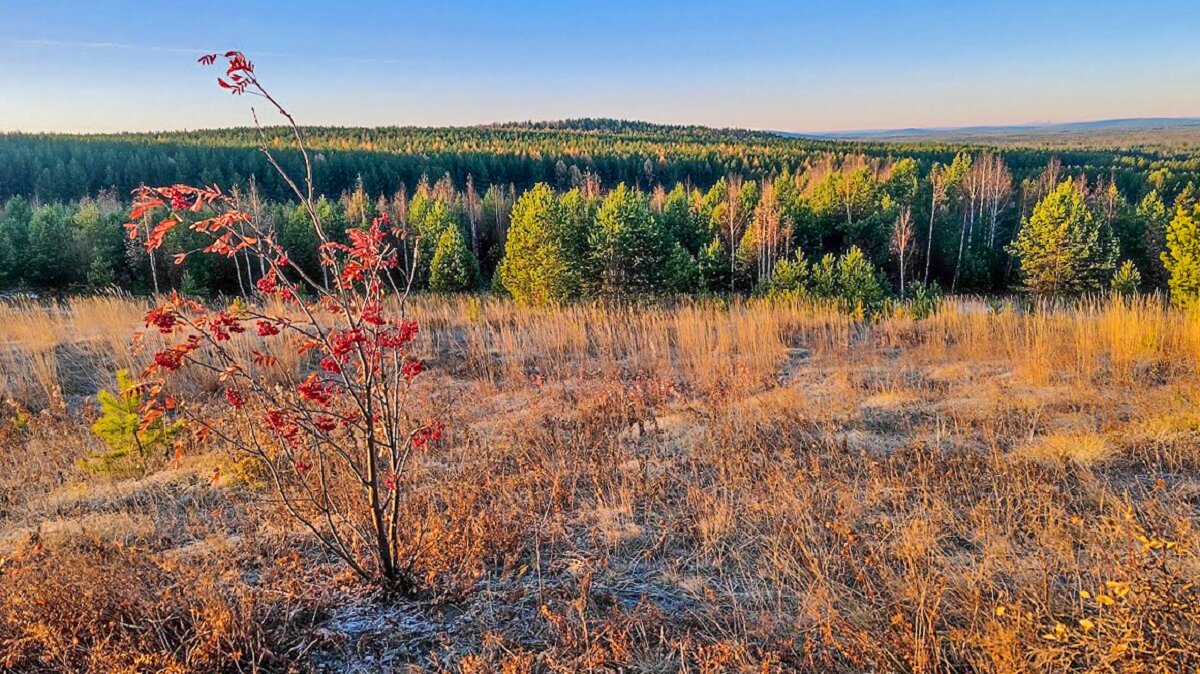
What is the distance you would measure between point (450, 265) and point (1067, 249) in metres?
18.8

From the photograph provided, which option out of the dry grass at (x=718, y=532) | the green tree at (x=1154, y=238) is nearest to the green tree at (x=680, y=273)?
the dry grass at (x=718, y=532)

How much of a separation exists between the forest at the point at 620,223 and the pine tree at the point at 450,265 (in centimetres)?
5

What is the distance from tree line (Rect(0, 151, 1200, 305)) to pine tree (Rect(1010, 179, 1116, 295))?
48mm

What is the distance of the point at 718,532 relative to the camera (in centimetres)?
282

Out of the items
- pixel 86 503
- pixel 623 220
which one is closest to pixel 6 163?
pixel 623 220

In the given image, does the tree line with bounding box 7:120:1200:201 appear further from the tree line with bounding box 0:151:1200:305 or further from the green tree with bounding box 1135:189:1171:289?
the green tree with bounding box 1135:189:1171:289

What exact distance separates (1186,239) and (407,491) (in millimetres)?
7921

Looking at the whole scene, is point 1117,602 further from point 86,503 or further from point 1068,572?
point 86,503

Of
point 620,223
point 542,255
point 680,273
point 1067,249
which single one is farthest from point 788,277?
point 1067,249

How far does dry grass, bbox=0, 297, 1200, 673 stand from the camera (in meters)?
2.05

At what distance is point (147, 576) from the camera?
8.45 ft

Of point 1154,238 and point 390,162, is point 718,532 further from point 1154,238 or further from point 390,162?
point 390,162

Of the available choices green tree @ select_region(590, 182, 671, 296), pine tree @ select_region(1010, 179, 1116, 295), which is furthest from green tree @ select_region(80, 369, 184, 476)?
pine tree @ select_region(1010, 179, 1116, 295)

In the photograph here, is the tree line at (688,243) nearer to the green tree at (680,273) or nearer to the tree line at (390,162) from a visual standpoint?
the green tree at (680,273)
